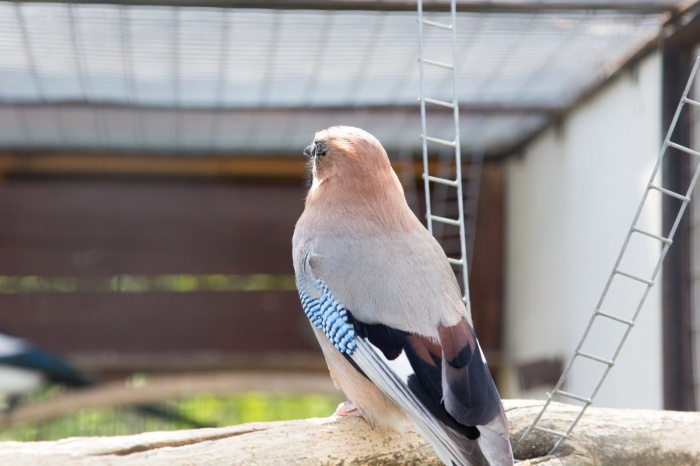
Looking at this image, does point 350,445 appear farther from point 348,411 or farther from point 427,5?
point 427,5

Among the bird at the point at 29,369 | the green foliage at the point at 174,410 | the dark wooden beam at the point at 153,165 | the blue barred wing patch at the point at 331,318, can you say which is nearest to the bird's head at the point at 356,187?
the blue barred wing patch at the point at 331,318

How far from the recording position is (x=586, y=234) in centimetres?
400

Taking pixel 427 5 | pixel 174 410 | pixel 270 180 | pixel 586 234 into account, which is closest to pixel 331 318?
pixel 427 5

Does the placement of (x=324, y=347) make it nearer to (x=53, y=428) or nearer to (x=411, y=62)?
(x=411, y=62)

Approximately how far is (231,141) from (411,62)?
1.24 m

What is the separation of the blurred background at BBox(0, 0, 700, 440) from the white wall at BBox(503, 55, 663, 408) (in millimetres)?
14

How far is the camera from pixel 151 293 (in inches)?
198

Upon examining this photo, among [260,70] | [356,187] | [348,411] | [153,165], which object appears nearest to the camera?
[348,411]

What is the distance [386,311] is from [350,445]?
320 mm

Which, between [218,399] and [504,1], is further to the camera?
[218,399]

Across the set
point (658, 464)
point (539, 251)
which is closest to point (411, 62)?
point (539, 251)

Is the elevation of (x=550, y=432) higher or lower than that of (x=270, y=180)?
lower

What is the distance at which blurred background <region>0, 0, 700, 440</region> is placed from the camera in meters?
3.29

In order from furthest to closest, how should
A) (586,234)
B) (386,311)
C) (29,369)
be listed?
(29,369) < (586,234) < (386,311)
